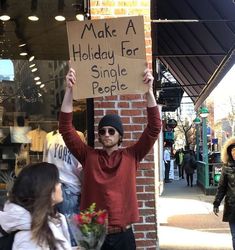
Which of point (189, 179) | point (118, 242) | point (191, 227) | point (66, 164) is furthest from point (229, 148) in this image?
point (189, 179)

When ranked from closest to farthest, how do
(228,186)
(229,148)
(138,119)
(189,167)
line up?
1. (138,119)
2. (228,186)
3. (229,148)
4. (189,167)

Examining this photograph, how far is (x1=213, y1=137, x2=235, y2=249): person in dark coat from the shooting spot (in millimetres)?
6203

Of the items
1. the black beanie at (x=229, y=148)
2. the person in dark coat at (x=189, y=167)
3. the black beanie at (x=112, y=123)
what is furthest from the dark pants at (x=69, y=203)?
the person in dark coat at (x=189, y=167)

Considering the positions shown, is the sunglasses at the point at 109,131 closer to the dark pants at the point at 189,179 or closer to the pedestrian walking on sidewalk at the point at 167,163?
the dark pants at the point at 189,179

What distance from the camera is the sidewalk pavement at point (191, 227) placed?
8398mm

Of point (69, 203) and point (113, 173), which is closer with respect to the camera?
point (113, 173)

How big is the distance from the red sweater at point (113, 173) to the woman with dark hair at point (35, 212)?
1.05 metres

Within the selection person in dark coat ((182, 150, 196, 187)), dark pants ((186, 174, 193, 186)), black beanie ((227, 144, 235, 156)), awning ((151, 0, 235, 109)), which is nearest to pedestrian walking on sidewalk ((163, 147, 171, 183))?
person in dark coat ((182, 150, 196, 187))

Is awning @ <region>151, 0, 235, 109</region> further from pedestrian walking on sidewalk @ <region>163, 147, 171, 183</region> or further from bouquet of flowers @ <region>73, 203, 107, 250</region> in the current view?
pedestrian walking on sidewalk @ <region>163, 147, 171, 183</region>

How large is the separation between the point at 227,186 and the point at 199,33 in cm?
360

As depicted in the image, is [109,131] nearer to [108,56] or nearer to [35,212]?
[108,56]

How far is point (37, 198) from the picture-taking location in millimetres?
2508

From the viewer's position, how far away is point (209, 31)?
28.5 feet

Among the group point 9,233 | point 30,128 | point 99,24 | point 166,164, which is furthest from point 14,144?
point 166,164
